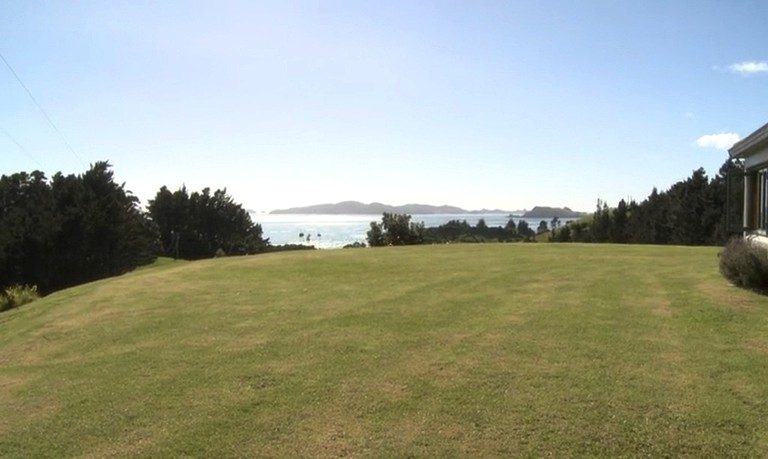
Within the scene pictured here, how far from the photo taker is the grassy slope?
4500mm

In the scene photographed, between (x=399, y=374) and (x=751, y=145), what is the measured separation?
36.4 feet

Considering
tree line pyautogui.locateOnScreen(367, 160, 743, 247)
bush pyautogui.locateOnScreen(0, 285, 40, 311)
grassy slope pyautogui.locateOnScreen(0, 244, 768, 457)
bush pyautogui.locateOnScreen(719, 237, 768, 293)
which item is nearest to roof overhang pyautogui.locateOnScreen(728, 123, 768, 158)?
bush pyautogui.locateOnScreen(719, 237, 768, 293)

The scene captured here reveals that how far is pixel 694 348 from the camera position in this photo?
21.6 ft

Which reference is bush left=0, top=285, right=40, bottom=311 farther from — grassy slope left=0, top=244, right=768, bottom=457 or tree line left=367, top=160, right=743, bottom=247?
tree line left=367, top=160, right=743, bottom=247

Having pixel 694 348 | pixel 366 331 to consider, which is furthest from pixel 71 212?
pixel 694 348

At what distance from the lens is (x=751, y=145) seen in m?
13.2

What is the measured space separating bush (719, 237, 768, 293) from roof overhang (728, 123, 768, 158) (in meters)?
2.38

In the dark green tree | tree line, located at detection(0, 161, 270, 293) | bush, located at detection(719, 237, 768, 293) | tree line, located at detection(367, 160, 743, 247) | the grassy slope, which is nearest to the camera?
the grassy slope

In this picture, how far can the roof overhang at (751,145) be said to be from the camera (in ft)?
40.1

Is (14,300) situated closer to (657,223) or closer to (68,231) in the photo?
(68,231)

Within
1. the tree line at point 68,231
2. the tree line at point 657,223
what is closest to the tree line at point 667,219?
the tree line at point 657,223

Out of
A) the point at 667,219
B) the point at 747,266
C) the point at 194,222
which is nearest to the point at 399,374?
the point at 747,266

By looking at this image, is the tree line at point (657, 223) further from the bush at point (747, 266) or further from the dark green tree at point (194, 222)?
the dark green tree at point (194, 222)

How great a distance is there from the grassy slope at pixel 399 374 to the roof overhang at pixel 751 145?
11.0ft
